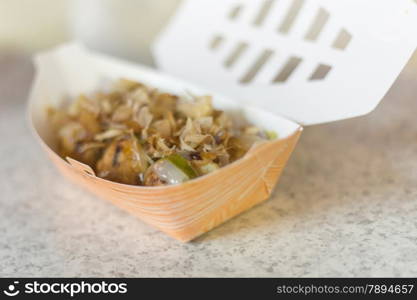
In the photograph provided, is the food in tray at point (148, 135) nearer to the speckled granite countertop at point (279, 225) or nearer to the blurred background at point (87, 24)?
the speckled granite countertop at point (279, 225)

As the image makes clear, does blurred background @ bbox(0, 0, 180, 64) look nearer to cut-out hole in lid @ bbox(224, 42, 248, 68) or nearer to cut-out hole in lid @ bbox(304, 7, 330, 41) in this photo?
cut-out hole in lid @ bbox(224, 42, 248, 68)

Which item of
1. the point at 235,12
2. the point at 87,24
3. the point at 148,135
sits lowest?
the point at 87,24

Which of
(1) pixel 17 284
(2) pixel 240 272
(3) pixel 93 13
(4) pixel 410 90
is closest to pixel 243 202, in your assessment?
(2) pixel 240 272

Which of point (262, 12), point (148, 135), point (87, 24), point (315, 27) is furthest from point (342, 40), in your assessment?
point (87, 24)

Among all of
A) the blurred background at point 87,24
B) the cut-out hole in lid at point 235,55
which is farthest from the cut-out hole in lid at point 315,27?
the blurred background at point 87,24

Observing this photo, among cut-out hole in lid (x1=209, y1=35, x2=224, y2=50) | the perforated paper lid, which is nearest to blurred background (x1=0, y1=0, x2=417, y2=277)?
the perforated paper lid

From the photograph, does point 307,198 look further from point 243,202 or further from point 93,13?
point 93,13

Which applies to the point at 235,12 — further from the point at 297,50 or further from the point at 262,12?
the point at 297,50
